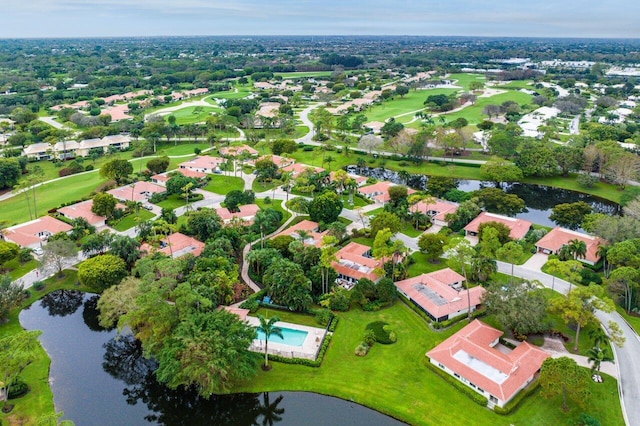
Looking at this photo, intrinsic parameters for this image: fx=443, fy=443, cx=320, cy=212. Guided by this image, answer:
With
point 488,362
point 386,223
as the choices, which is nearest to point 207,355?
point 488,362

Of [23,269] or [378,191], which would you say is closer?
[23,269]

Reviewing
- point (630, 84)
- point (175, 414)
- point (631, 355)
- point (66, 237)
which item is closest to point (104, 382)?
point (175, 414)

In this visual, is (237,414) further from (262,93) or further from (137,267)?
(262,93)

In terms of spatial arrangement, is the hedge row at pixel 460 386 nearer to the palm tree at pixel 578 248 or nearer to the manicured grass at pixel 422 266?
the manicured grass at pixel 422 266

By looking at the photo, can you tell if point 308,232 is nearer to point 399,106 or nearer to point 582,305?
point 582,305

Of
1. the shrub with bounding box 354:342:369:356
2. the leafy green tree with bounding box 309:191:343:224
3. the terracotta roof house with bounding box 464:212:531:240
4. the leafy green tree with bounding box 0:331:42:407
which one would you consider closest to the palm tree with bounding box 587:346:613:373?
the shrub with bounding box 354:342:369:356

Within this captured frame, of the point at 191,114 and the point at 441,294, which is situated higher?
the point at 191,114

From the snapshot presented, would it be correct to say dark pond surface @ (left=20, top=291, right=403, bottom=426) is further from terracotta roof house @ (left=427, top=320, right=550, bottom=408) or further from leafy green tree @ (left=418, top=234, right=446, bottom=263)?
leafy green tree @ (left=418, top=234, right=446, bottom=263)
